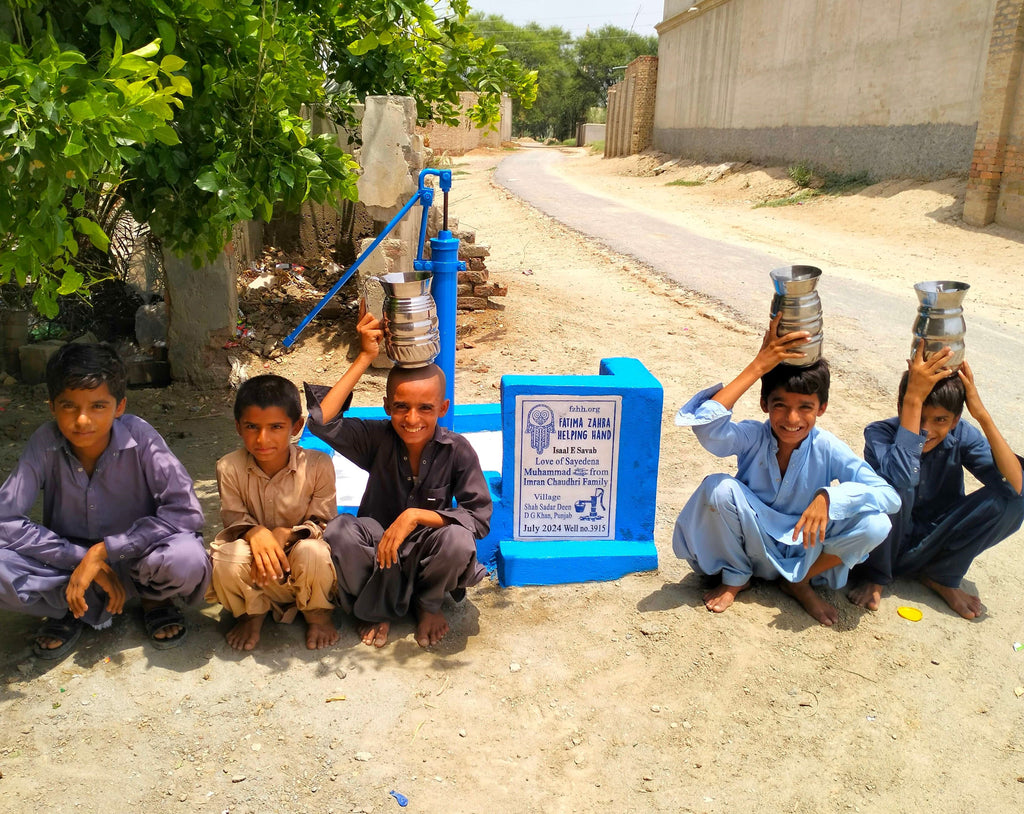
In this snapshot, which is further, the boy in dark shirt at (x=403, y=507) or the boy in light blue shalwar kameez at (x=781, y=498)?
the boy in light blue shalwar kameez at (x=781, y=498)

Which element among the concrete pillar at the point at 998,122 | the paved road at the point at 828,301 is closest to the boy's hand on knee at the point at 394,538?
the paved road at the point at 828,301

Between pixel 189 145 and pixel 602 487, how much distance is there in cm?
221

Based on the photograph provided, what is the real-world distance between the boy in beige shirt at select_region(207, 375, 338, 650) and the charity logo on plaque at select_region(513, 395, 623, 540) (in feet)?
2.64

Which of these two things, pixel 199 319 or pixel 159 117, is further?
pixel 199 319

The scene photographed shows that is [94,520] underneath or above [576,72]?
underneath

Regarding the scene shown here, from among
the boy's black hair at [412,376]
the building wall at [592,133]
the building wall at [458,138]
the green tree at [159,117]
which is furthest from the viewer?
the building wall at [592,133]

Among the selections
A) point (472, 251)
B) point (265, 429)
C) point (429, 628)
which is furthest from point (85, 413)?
point (472, 251)

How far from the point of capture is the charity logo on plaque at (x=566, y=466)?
11.2 ft

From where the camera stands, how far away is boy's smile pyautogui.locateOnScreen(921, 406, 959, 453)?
313 cm

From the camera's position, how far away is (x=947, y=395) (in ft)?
10.2

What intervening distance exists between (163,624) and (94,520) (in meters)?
0.42

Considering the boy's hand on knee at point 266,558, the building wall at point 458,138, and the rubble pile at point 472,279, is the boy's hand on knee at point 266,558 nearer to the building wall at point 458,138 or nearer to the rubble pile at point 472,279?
the rubble pile at point 472,279

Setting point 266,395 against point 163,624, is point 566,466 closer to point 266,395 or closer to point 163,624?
point 266,395

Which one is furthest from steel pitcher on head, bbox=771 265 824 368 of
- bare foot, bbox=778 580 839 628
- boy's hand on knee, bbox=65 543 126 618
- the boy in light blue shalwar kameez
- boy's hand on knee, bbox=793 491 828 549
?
boy's hand on knee, bbox=65 543 126 618
